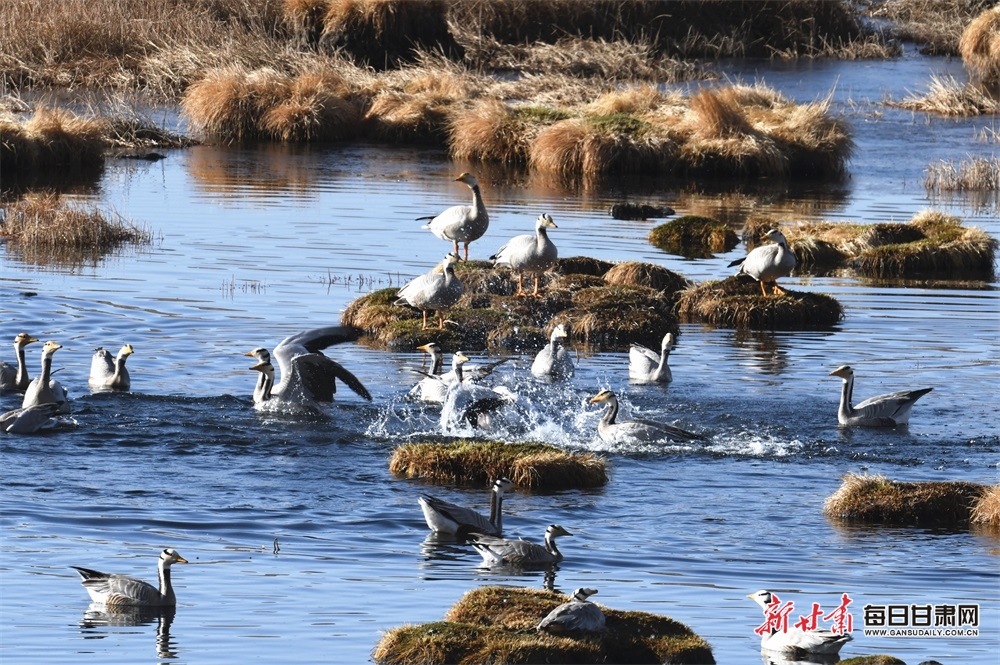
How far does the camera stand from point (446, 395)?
1553cm

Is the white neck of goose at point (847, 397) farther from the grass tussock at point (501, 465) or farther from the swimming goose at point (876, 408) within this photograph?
the grass tussock at point (501, 465)

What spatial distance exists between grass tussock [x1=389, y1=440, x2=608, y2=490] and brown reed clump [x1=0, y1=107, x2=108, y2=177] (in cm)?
2250

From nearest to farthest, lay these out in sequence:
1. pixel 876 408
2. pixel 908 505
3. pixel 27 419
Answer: pixel 908 505 < pixel 27 419 < pixel 876 408

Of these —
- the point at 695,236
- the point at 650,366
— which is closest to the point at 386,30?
the point at 695,236

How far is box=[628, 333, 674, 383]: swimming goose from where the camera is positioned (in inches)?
674

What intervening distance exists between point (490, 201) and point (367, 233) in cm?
391

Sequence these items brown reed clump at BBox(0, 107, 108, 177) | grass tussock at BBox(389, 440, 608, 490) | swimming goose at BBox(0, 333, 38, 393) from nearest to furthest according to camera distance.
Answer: grass tussock at BBox(389, 440, 608, 490)
swimming goose at BBox(0, 333, 38, 393)
brown reed clump at BBox(0, 107, 108, 177)

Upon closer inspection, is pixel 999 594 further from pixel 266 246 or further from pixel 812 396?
pixel 266 246

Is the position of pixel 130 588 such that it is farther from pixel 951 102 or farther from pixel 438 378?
pixel 951 102

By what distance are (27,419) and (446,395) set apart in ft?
13.5

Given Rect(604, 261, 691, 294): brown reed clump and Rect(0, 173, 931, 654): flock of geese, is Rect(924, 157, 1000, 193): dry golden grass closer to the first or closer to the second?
Rect(604, 261, 691, 294): brown reed clump

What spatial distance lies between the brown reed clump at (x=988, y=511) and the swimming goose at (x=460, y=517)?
3.78 metres

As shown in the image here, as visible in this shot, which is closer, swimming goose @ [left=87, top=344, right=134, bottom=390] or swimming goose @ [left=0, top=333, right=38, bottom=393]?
swimming goose @ [left=87, top=344, right=134, bottom=390]

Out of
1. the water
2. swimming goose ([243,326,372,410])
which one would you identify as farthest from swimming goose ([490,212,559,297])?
swimming goose ([243,326,372,410])
